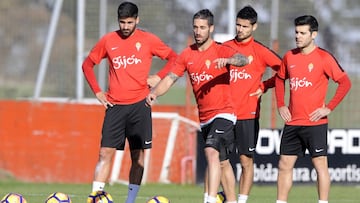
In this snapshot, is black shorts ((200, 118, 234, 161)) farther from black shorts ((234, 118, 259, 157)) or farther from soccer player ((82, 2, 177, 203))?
soccer player ((82, 2, 177, 203))

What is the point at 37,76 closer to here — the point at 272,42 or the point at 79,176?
the point at 79,176

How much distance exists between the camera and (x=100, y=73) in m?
22.2

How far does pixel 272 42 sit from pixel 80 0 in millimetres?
3936

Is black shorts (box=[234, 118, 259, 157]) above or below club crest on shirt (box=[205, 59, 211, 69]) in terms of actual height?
below

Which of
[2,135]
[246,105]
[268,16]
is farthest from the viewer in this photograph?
[268,16]

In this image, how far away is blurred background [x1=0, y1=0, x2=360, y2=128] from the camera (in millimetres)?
21859

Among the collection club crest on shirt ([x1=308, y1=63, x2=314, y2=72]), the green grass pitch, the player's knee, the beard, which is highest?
the beard

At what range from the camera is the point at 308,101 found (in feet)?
43.7

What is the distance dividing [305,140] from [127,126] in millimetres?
2262

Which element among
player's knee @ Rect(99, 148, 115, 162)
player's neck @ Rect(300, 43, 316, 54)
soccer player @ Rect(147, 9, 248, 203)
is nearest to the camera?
soccer player @ Rect(147, 9, 248, 203)

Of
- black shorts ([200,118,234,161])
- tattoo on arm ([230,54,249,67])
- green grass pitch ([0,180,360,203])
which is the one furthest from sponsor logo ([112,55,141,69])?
green grass pitch ([0,180,360,203])

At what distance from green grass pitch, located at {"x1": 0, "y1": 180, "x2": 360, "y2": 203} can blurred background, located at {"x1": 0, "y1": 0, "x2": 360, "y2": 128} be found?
237 cm

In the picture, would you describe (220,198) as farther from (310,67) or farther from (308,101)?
(310,67)

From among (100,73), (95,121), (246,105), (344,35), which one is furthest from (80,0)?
(246,105)
